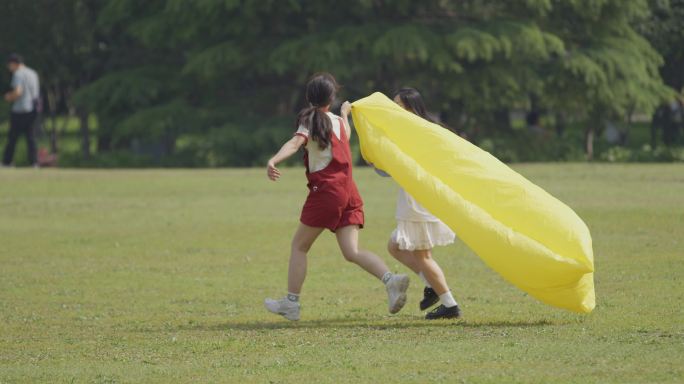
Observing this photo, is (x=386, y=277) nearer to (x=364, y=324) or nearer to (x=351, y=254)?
(x=351, y=254)

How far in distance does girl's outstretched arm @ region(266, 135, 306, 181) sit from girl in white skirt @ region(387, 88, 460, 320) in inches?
40.2

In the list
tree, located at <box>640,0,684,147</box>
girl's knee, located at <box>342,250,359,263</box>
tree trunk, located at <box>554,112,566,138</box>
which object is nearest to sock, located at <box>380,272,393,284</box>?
girl's knee, located at <box>342,250,359,263</box>

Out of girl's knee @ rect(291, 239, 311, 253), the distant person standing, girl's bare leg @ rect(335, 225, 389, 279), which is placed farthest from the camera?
the distant person standing

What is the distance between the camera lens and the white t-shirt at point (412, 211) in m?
9.95

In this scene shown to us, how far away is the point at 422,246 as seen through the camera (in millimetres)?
9875

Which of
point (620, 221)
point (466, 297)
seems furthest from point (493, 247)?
point (620, 221)

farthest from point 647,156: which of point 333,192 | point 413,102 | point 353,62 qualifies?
point 333,192

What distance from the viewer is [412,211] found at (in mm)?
9961

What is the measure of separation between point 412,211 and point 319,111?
110 cm

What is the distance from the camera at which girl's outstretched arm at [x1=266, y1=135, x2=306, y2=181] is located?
9.20 metres

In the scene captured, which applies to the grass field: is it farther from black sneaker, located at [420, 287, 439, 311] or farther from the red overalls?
the red overalls

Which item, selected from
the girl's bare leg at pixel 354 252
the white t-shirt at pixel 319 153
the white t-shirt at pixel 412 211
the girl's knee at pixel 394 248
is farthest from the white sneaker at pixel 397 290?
the white t-shirt at pixel 319 153

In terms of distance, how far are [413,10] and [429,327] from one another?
2671cm

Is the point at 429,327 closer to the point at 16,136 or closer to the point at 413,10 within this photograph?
the point at 16,136
